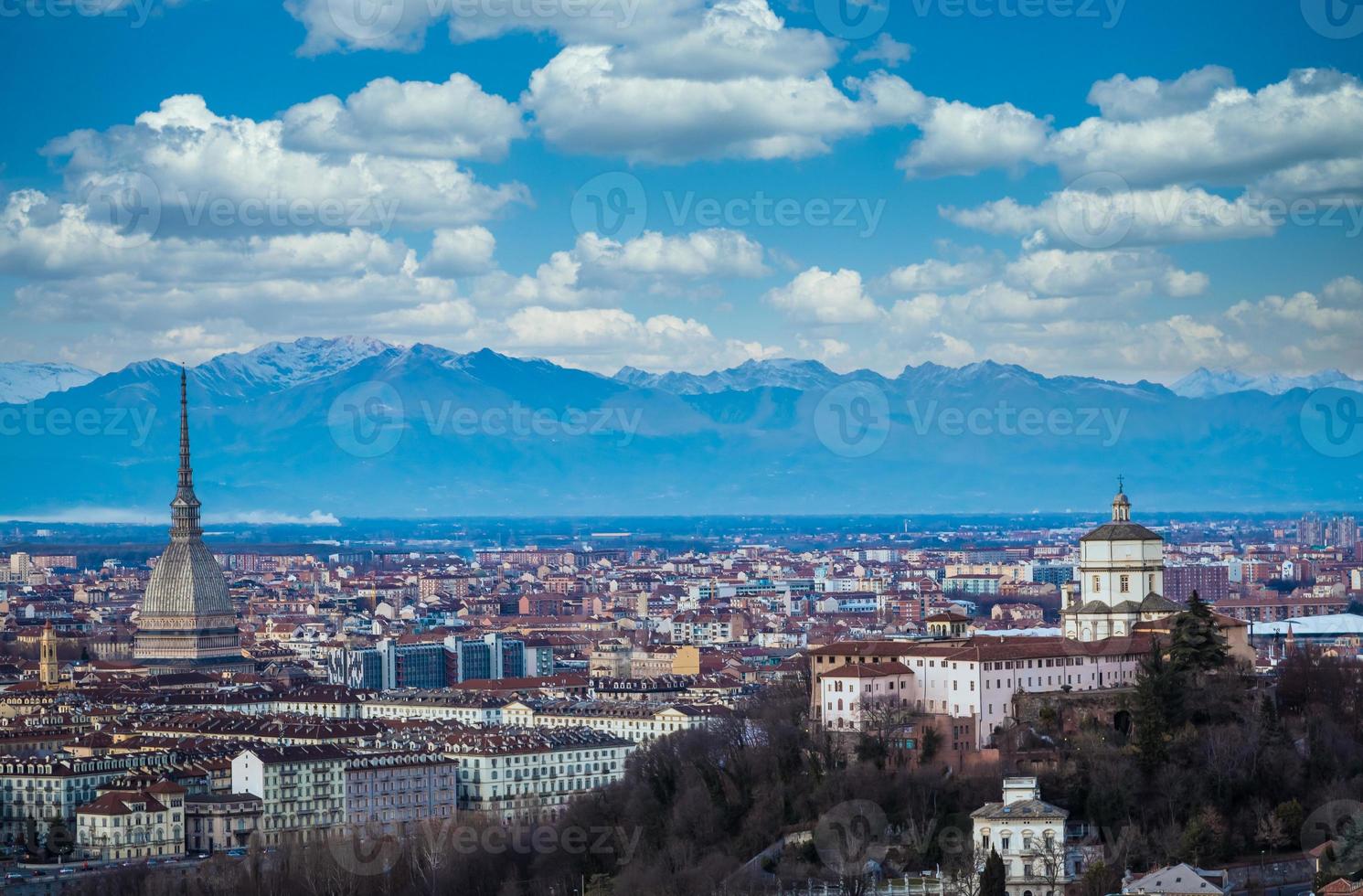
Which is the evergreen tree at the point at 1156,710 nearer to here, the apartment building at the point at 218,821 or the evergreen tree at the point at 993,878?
the evergreen tree at the point at 993,878

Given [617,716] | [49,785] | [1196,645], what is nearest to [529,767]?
[617,716]

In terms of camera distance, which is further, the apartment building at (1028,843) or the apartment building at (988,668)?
the apartment building at (988,668)

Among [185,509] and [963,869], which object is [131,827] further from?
[185,509]

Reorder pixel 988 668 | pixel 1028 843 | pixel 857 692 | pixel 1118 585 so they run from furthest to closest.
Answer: pixel 1118 585 → pixel 857 692 → pixel 988 668 → pixel 1028 843

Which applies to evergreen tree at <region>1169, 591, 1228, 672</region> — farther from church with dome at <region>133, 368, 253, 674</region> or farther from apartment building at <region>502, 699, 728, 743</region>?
church with dome at <region>133, 368, 253, 674</region>

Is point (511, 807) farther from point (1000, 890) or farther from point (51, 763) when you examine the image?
point (1000, 890)

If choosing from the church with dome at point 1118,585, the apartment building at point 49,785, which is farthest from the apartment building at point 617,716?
the apartment building at point 49,785

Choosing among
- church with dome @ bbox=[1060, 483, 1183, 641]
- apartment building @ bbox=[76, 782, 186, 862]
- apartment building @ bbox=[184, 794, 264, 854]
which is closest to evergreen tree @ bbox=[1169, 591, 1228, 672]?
church with dome @ bbox=[1060, 483, 1183, 641]

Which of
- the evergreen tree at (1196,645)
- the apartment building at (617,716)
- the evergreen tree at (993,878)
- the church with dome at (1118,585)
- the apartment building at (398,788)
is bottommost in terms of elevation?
the evergreen tree at (993,878)
